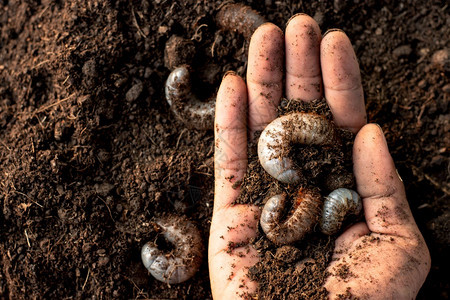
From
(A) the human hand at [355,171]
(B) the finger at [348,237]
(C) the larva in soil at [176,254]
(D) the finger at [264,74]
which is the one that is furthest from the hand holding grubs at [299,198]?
(C) the larva in soil at [176,254]

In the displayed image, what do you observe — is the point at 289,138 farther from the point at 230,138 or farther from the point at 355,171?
the point at 355,171

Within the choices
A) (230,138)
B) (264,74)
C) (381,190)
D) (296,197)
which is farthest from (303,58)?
(381,190)

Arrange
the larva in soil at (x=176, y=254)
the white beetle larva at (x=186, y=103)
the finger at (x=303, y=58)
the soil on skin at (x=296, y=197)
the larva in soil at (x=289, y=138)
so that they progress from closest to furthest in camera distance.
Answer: the soil on skin at (x=296, y=197) → the larva in soil at (x=289, y=138) → the finger at (x=303, y=58) → the larva in soil at (x=176, y=254) → the white beetle larva at (x=186, y=103)

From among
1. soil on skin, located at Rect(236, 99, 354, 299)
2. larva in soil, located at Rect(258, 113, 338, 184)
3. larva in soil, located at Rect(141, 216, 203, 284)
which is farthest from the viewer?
larva in soil, located at Rect(141, 216, 203, 284)

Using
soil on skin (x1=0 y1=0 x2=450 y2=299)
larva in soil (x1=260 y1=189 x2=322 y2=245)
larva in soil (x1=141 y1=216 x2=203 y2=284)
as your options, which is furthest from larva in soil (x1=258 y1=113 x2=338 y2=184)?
larva in soil (x1=141 y1=216 x2=203 y2=284)

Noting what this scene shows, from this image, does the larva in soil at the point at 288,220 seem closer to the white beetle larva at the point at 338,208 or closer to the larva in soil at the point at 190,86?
the white beetle larva at the point at 338,208

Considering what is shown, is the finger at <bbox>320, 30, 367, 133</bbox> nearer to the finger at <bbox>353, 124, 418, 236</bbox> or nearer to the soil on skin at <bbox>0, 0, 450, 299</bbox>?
the finger at <bbox>353, 124, 418, 236</bbox>
